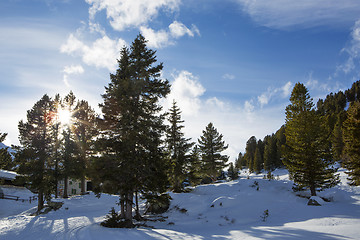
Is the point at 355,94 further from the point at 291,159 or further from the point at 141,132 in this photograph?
the point at 141,132

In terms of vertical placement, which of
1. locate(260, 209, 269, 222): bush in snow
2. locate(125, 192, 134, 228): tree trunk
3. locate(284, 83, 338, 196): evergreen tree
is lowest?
locate(260, 209, 269, 222): bush in snow

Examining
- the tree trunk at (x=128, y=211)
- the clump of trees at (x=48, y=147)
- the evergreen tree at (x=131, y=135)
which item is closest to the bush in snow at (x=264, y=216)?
the evergreen tree at (x=131, y=135)

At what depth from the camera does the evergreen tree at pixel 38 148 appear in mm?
25469

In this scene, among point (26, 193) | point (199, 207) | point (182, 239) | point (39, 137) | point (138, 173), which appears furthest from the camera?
point (26, 193)

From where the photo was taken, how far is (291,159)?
897 inches

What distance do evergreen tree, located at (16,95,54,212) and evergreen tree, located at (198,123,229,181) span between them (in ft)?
81.7

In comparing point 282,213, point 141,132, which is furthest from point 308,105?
point 141,132

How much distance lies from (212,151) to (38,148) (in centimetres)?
2778

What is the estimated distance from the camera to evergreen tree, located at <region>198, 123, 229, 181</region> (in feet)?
124

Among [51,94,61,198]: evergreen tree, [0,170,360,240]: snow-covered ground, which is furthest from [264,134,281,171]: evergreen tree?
[51,94,61,198]: evergreen tree

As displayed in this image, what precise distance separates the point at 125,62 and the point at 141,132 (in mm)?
6506

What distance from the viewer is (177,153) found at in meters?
27.3


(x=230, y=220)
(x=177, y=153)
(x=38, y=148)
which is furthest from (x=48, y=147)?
(x=230, y=220)

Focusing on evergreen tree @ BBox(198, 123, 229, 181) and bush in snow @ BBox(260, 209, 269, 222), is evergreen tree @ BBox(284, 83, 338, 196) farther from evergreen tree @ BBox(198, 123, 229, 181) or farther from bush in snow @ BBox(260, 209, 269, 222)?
evergreen tree @ BBox(198, 123, 229, 181)
